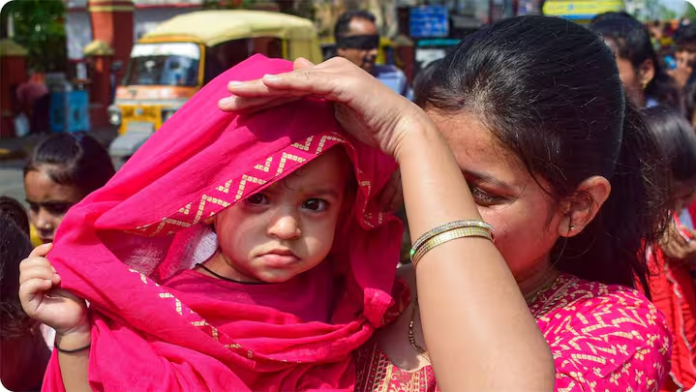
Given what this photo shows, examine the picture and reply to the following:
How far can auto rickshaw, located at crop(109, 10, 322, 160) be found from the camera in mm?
12102

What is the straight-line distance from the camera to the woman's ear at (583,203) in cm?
166

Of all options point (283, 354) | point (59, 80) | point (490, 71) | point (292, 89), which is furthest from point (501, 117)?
point (59, 80)

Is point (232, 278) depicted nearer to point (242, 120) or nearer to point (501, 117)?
point (242, 120)

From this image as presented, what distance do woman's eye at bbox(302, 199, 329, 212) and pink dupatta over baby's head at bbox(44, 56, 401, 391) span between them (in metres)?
0.09

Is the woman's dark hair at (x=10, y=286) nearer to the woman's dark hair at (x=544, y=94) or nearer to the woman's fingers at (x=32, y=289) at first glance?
the woman's fingers at (x=32, y=289)

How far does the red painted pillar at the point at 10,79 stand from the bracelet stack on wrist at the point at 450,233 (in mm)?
16599

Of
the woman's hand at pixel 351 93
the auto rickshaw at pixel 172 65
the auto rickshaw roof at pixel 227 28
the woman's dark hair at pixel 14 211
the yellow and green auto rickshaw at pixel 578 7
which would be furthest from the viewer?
the auto rickshaw roof at pixel 227 28

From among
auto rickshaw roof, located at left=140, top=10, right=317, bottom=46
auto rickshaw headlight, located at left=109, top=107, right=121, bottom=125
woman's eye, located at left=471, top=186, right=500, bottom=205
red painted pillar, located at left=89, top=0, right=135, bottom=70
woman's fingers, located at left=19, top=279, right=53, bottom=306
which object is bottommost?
auto rickshaw headlight, located at left=109, top=107, right=121, bottom=125

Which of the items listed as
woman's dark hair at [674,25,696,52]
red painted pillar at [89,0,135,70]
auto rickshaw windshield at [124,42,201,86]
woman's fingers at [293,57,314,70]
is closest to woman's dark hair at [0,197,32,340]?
woman's fingers at [293,57,314,70]

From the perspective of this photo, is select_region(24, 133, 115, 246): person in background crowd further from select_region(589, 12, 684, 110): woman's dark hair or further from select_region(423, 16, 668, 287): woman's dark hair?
select_region(589, 12, 684, 110): woman's dark hair

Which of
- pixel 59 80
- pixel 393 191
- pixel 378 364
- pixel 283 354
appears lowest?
pixel 59 80

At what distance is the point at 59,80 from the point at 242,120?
64.5 feet

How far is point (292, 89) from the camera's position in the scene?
1.45m

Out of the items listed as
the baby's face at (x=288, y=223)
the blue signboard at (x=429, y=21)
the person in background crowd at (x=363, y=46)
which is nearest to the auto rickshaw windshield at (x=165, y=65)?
the person in background crowd at (x=363, y=46)
